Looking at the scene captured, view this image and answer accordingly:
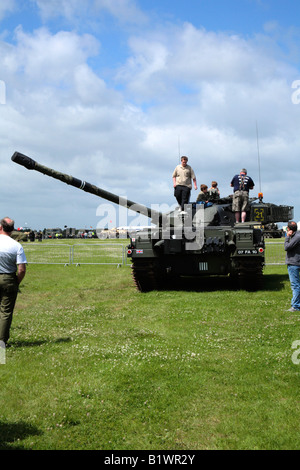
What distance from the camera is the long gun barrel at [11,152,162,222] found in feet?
34.7

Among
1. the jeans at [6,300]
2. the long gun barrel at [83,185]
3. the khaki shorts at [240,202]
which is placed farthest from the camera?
the khaki shorts at [240,202]

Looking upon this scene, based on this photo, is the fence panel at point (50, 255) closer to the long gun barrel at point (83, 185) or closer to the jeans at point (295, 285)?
the long gun barrel at point (83, 185)

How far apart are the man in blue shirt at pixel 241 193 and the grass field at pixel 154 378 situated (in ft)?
16.6

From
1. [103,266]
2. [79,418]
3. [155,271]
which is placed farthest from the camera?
[103,266]

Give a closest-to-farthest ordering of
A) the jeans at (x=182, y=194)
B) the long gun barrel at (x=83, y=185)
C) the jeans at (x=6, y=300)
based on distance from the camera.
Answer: the jeans at (x=6, y=300) < the long gun barrel at (x=83, y=185) < the jeans at (x=182, y=194)

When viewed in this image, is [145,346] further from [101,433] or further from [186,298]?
[186,298]

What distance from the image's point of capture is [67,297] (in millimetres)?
13344

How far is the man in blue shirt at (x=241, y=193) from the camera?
15.5 metres

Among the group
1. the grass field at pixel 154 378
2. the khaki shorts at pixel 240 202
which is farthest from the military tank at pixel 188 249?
the khaki shorts at pixel 240 202

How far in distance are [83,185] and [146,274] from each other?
3.32m

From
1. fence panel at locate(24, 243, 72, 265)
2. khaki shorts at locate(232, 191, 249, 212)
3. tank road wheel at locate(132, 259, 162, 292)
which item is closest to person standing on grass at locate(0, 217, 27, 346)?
tank road wheel at locate(132, 259, 162, 292)

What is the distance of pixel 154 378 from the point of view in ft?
19.1

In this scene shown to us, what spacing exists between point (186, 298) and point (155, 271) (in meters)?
1.46
